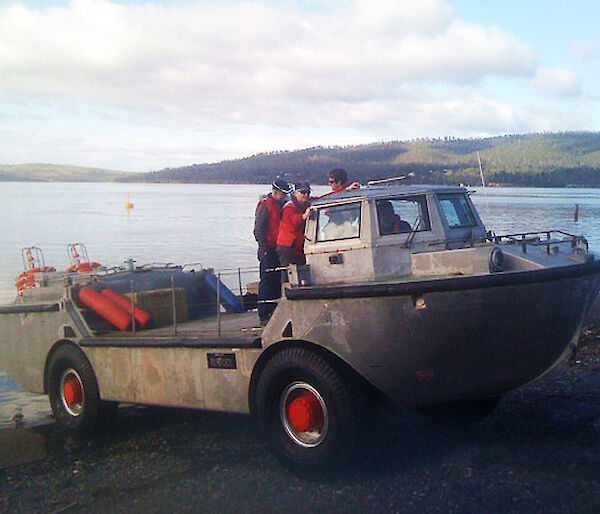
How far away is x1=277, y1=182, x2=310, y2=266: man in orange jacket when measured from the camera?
6797 millimetres

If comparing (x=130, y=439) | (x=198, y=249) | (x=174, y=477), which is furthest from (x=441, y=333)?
(x=198, y=249)

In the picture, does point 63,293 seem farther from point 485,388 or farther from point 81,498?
point 485,388

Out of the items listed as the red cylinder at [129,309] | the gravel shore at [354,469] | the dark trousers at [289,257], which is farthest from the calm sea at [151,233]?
the dark trousers at [289,257]

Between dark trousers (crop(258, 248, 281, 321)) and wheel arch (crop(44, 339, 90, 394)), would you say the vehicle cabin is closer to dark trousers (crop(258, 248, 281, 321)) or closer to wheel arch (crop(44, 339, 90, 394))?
dark trousers (crop(258, 248, 281, 321))

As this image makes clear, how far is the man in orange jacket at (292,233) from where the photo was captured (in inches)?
268

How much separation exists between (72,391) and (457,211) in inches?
177

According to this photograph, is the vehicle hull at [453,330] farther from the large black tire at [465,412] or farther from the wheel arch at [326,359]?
the large black tire at [465,412]

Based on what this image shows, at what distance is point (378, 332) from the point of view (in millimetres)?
5410

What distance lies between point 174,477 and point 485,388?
2.54m

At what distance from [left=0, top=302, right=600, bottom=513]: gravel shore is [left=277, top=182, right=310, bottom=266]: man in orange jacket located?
5.52ft

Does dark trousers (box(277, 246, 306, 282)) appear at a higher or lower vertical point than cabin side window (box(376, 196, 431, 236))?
lower

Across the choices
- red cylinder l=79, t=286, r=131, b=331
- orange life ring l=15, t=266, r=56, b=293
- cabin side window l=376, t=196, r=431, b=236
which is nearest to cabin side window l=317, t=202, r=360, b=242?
cabin side window l=376, t=196, r=431, b=236

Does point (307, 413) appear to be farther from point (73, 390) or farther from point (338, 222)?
point (73, 390)

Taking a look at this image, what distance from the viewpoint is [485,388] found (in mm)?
5621
